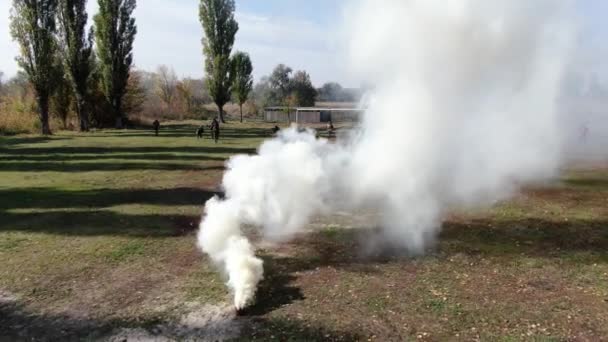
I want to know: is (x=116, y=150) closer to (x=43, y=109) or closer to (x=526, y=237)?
(x=43, y=109)

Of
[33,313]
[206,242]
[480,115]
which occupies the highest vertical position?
[480,115]

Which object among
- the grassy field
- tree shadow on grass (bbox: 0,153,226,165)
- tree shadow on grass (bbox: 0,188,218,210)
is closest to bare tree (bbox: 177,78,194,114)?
tree shadow on grass (bbox: 0,153,226,165)

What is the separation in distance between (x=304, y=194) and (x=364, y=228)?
8.08 ft

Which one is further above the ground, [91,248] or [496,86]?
[496,86]

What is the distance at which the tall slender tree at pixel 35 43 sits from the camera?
171 ft

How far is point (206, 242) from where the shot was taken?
43.5 feet

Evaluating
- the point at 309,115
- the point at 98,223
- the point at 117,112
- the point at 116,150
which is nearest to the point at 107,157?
the point at 116,150

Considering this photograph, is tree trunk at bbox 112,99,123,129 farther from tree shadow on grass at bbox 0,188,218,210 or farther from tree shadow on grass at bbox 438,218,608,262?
tree shadow on grass at bbox 438,218,608,262

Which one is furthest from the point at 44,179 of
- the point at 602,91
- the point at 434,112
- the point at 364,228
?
the point at 602,91

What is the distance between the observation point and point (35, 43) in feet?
172

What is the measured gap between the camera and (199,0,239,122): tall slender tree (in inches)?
2972

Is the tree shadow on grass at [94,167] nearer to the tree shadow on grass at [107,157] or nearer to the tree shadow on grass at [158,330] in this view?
the tree shadow on grass at [107,157]

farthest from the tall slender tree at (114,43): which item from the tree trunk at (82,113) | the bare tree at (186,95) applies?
the bare tree at (186,95)

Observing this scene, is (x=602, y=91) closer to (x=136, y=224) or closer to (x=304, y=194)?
(x=304, y=194)
